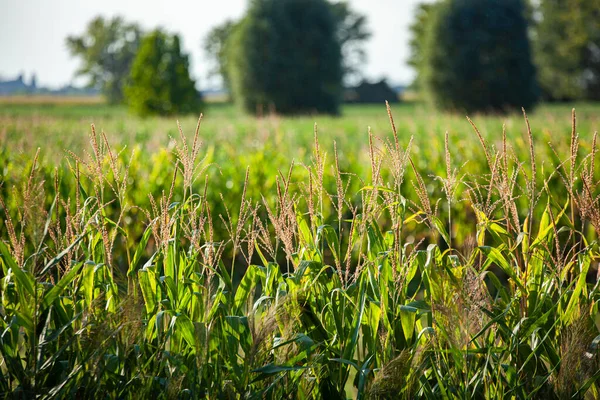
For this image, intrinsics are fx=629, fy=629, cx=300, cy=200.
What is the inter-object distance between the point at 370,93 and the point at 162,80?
124 ft

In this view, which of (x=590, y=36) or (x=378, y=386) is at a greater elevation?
(x=590, y=36)

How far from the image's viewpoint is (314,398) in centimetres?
227

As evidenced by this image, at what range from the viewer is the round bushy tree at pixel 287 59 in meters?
34.0

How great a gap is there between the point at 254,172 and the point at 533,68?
30726 millimetres

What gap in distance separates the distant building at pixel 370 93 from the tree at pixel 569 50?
624 inches

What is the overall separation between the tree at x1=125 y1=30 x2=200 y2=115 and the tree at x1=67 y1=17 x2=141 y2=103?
30892 millimetres

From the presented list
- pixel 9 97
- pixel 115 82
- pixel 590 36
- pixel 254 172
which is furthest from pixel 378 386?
pixel 9 97

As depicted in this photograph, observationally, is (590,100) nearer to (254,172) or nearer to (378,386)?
(254,172)

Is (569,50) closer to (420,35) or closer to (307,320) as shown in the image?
(420,35)

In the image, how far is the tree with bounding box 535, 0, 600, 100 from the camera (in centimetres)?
4362

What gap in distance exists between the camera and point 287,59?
3412 centimetres

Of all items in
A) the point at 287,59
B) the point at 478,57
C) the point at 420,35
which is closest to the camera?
the point at 478,57

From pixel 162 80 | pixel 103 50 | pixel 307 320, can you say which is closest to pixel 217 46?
pixel 103 50

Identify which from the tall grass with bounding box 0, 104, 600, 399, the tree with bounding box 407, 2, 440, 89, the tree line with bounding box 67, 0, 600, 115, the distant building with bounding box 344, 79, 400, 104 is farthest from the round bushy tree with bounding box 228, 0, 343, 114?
the tall grass with bounding box 0, 104, 600, 399
